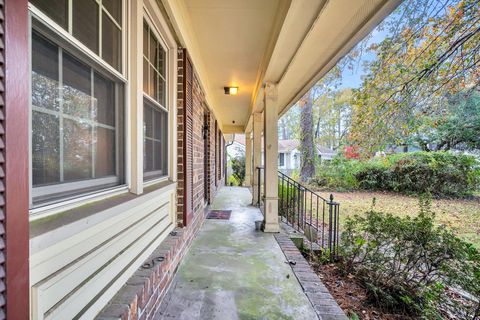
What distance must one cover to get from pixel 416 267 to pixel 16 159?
10.8 feet

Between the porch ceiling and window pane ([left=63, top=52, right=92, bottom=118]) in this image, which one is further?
the porch ceiling

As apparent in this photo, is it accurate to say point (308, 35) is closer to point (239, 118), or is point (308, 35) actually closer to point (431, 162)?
point (239, 118)

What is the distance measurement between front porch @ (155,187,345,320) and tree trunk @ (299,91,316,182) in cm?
995

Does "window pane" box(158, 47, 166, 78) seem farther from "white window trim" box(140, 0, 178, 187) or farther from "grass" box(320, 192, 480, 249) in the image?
"grass" box(320, 192, 480, 249)

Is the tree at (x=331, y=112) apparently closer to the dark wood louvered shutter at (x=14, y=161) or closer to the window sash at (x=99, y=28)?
the window sash at (x=99, y=28)

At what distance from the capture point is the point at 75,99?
3.81ft

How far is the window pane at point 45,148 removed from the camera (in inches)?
36.3

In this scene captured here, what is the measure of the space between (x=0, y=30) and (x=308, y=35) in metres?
2.28

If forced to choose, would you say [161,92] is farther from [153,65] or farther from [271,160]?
[271,160]

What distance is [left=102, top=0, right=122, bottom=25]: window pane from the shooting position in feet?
4.58

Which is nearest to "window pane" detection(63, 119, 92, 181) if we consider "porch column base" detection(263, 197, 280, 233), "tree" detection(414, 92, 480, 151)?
"porch column base" detection(263, 197, 280, 233)

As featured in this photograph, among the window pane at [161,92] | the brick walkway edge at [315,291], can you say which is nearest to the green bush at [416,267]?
the brick walkway edge at [315,291]

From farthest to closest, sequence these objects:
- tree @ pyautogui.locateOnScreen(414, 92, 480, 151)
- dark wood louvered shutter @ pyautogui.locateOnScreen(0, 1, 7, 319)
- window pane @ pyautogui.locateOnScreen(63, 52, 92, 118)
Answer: tree @ pyautogui.locateOnScreen(414, 92, 480, 151)
window pane @ pyautogui.locateOnScreen(63, 52, 92, 118)
dark wood louvered shutter @ pyautogui.locateOnScreen(0, 1, 7, 319)

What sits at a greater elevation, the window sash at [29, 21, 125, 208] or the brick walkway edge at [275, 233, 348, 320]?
the window sash at [29, 21, 125, 208]
